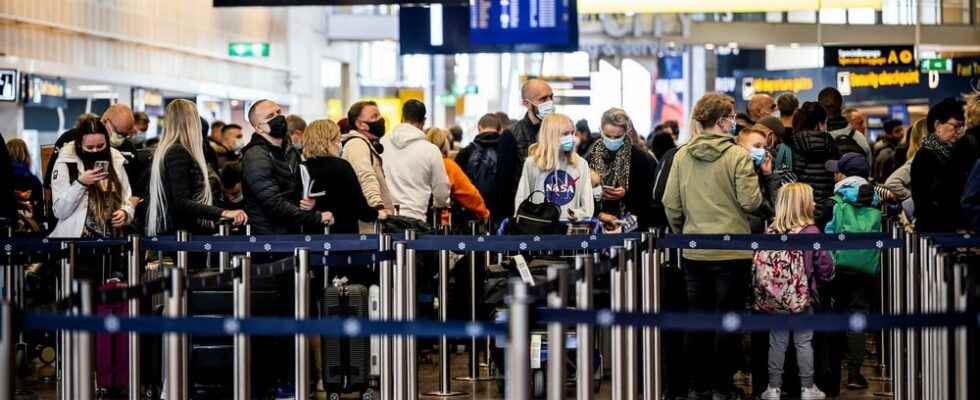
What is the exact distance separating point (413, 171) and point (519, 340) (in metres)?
5.92

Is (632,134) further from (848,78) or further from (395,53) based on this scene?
(395,53)

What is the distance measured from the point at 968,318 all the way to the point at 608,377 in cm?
536

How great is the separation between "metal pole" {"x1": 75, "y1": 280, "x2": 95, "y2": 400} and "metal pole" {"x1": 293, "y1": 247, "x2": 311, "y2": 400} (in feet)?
4.88

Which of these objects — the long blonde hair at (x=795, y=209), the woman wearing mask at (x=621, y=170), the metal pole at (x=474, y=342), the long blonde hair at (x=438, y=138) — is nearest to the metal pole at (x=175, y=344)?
the metal pole at (x=474, y=342)

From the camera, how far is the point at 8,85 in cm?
1755

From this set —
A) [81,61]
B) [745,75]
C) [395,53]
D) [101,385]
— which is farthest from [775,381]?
[395,53]

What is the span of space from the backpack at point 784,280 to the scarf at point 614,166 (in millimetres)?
2664

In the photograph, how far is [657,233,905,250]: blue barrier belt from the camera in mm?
8930

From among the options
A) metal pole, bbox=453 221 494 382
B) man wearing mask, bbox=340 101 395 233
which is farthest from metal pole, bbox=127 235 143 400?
metal pole, bbox=453 221 494 382

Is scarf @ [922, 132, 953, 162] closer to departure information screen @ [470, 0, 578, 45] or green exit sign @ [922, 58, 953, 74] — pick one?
departure information screen @ [470, 0, 578, 45]

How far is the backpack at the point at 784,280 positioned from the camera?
9273mm

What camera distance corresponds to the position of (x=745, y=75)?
32.3 m

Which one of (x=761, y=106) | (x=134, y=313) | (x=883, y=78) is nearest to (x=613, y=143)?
(x=761, y=106)

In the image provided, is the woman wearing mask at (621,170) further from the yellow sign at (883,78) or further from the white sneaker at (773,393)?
the yellow sign at (883,78)
